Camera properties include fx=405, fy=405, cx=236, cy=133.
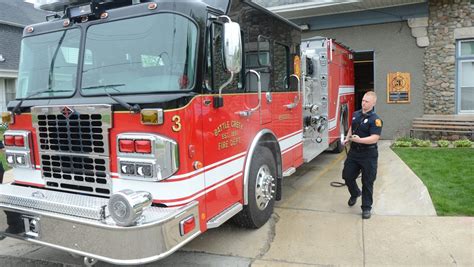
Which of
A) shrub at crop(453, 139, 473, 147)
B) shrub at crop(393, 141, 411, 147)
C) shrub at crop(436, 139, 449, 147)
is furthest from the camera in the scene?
shrub at crop(393, 141, 411, 147)

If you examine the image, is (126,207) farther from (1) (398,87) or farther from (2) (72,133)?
(1) (398,87)

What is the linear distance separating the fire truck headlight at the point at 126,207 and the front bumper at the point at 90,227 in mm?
54

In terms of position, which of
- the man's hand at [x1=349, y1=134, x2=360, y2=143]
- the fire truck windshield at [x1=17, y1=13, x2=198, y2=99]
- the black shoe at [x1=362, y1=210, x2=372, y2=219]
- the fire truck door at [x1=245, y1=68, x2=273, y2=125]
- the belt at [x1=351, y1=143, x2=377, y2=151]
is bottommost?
the black shoe at [x1=362, y1=210, x2=372, y2=219]

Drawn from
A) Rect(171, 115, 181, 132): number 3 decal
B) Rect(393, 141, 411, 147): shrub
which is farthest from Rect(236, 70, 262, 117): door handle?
Rect(393, 141, 411, 147): shrub

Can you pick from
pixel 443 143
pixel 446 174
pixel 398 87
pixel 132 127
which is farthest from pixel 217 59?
pixel 398 87

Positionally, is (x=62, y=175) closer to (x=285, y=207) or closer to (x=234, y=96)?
(x=234, y=96)

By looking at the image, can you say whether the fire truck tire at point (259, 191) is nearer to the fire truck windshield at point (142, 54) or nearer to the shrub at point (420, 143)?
the fire truck windshield at point (142, 54)

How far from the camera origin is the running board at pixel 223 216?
11.9ft

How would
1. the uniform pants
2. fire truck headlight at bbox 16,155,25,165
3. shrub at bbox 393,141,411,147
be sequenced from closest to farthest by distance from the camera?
1. fire truck headlight at bbox 16,155,25,165
2. the uniform pants
3. shrub at bbox 393,141,411,147

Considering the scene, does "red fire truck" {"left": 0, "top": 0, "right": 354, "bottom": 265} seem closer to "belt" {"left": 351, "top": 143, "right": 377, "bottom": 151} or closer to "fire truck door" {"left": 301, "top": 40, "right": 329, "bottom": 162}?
"belt" {"left": 351, "top": 143, "right": 377, "bottom": 151}

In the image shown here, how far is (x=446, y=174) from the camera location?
6891 millimetres

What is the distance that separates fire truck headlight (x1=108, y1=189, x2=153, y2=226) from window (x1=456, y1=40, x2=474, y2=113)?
10.5 metres

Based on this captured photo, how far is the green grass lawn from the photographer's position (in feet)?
17.3

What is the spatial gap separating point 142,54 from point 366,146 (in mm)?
3009
